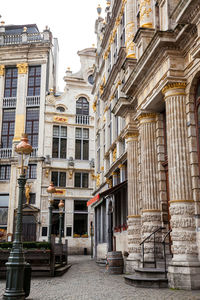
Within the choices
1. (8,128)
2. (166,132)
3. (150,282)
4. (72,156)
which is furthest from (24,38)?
(150,282)

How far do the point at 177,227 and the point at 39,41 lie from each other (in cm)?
3414

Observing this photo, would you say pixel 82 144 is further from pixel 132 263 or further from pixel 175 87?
pixel 175 87

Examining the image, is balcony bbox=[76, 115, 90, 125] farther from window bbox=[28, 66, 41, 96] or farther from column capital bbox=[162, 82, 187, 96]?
Answer: column capital bbox=[162, 82, 187, 96]

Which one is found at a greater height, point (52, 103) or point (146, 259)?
point (52, 103)

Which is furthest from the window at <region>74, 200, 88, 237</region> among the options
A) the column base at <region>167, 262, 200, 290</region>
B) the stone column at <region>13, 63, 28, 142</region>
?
the column base at <region>167, 262, 200, 290</region>

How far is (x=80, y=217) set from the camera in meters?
37.3

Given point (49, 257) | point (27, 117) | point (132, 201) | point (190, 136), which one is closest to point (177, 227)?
point (190, 136)

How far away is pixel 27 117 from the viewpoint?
38.7 metres

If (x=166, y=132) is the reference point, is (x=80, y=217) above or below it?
below

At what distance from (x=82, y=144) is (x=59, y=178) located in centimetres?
477

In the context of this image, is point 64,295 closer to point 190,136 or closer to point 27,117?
point 190,136

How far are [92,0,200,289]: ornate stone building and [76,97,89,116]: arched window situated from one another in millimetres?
21406

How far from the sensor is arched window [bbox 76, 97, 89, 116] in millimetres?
40375

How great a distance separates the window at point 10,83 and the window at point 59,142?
20.7ft
